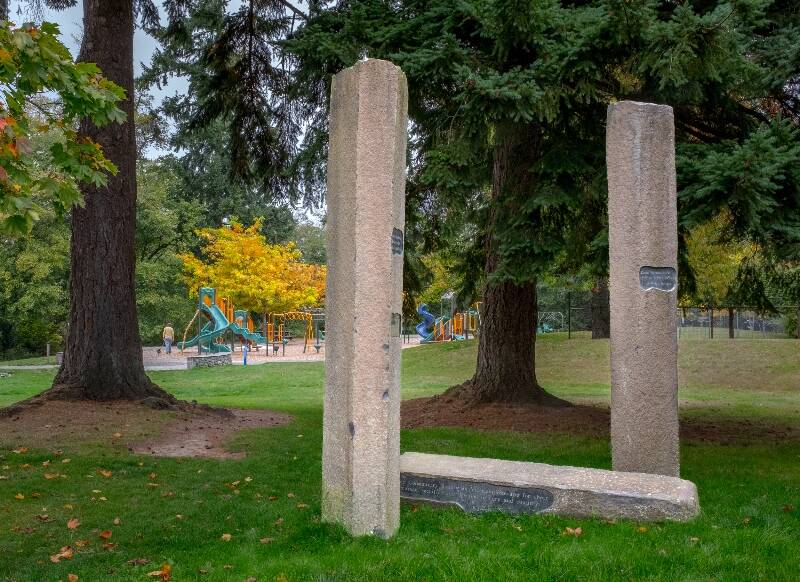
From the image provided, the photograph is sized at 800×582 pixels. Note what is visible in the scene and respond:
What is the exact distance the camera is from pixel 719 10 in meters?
5.98

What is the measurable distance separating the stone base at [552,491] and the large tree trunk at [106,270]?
565cm

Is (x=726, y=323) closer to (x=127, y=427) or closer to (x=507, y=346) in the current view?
(x=507, y=346)

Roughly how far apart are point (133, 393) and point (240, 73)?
5.53m

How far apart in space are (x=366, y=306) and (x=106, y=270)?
649 cm

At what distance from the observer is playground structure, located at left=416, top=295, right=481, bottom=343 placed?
3412cm

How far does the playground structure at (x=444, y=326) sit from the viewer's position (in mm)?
34125

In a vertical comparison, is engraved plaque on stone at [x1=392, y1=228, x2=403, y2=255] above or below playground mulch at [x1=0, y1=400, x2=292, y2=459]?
above

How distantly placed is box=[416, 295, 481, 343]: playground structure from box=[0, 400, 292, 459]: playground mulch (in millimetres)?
24204

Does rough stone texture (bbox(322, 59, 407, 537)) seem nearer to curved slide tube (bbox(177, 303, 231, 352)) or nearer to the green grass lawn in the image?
the green grass lawn

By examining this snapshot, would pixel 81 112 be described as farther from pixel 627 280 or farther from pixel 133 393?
pixel 133 393

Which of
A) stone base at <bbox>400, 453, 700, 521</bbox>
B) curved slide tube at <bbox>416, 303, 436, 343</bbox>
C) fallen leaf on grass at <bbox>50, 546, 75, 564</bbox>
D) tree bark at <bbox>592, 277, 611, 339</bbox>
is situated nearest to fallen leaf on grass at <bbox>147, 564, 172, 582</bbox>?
fallen leaf on grass at <bbox>50, 546, 75, 564</bbox>

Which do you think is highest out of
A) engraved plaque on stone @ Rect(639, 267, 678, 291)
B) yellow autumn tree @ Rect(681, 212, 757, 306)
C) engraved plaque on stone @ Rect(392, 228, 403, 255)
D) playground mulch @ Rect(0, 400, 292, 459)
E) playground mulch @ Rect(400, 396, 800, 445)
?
yellow autumn tree @ Rect(681, 212, 757, 306)

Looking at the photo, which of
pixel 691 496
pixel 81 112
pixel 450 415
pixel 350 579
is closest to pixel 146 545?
pixel 350 579

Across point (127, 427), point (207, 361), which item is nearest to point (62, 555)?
point (127, 427)
